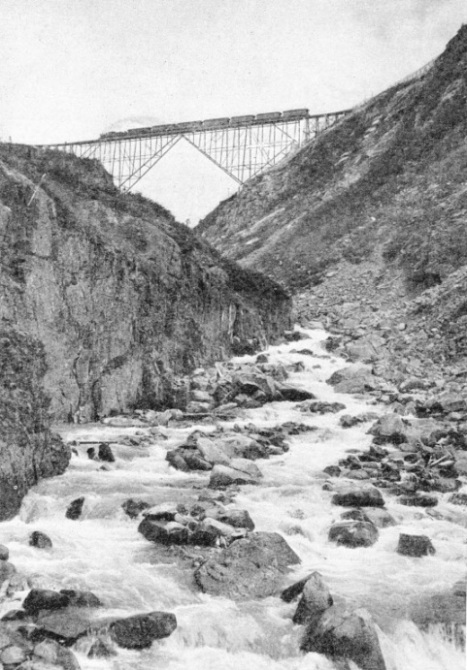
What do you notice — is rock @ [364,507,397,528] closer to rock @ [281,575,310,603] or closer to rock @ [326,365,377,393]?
rock @ [281,575,310,603]

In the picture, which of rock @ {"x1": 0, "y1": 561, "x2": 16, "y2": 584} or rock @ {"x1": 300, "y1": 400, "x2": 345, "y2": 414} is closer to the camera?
rock @ {"x1": 0, "y1": 561, "x2": 16, "y2": 584}

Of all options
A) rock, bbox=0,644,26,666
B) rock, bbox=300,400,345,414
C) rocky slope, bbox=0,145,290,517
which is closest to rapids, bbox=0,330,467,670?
rock, bbox=0,644,26,666

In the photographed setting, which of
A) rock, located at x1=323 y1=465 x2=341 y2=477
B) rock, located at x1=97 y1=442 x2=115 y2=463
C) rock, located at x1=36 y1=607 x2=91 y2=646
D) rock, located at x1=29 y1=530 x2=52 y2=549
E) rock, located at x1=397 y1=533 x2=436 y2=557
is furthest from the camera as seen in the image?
rock, located at x1=97 y1=442 x2=115 y2=463

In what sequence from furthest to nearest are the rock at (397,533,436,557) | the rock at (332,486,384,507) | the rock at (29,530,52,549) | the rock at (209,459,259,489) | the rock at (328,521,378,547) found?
the rock at (209,459,259,489), the rock at (332,486,384,507), the rock at (328,521,378,547), the rock at (397,533,436,557), the rock at (29,530,52,549)

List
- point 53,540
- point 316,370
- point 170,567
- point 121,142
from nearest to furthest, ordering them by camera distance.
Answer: point 170,567 < point 53,540 < point 316,370 < point 121,142

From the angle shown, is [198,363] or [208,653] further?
[198,363]

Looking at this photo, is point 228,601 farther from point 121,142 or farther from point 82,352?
point 121,142

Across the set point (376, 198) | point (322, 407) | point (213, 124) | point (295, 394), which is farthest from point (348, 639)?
point (213, 124)

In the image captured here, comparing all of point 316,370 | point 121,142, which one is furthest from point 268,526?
point 121,142
